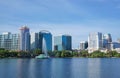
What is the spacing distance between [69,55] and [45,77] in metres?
152

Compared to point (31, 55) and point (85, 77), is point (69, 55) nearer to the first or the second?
point (31, 55)

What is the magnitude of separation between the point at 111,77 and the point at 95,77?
2.57 meters

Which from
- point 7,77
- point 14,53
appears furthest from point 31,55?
point 7,77

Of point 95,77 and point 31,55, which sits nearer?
point 95,77

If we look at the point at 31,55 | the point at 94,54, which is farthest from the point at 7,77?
the point at 94,54

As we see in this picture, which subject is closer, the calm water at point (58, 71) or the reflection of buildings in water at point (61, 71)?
the calm water at point (58, 71)

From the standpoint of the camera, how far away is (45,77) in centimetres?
3975

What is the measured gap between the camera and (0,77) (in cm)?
3903

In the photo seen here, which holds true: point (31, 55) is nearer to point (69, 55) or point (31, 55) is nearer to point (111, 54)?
point (69, 55)

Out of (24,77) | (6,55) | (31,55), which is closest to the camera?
(24,77)

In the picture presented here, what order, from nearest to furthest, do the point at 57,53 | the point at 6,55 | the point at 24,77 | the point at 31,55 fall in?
1. the point at 24,77
2. the point at 6,55
3. the point at 31,55
4. the point at 57,53

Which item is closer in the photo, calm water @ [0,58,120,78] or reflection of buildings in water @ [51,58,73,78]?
calm water @ [0,58,120,78]

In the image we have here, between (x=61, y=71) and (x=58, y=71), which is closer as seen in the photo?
(x=61, y=71)

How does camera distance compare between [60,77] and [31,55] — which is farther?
[31,55]
